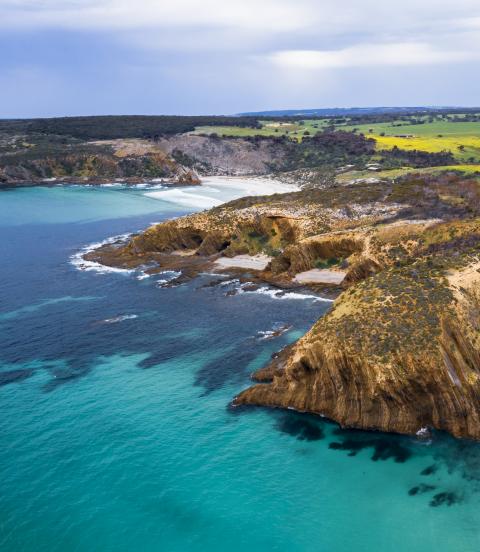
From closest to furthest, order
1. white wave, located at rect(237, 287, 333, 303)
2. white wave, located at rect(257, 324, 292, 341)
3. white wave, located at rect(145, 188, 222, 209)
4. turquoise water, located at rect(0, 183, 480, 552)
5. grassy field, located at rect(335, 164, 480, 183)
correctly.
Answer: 1. turquoise water, located at rect(0, 183, 480, 552)
2. white wave, located at rect(257, 324, 292, 341)
3. white wave, located at rect(237, 287, 333, 303)
4. grassy field, located at rect(335, 164, 480, 183)
5. white wave, located at rect(145, 188, 222, 209)

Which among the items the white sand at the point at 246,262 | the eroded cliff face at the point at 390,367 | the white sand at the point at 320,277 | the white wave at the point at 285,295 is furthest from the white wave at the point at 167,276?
the eroded cliff face at the point at 390,367

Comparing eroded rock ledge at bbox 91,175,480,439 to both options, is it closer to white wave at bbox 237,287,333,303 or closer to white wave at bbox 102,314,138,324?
white wave at bbox 237,287,333,303

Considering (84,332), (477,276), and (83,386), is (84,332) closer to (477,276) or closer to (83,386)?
(83,386)

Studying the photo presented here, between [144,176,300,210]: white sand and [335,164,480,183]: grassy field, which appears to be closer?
[335,164,480,183]: grassy field

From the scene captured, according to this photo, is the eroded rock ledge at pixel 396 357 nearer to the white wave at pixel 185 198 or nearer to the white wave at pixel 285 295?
the white wave at pixel 285 295

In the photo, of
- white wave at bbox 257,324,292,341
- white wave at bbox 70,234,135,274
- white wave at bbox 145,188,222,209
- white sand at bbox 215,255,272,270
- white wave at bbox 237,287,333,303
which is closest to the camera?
white wave at bbox 257,324,292,341

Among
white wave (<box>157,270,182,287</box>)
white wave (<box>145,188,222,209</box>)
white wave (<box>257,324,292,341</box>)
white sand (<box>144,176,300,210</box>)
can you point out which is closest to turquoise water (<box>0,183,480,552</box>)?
white wave (<box>257,324,292,341</box>)
